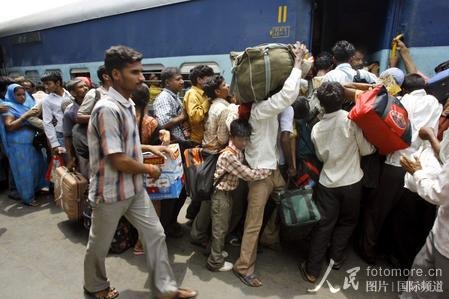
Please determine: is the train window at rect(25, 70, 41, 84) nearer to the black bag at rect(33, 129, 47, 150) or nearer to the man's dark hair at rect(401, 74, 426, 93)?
the black bag at rect(33, 129, 47, 150)

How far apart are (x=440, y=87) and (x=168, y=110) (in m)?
2.26

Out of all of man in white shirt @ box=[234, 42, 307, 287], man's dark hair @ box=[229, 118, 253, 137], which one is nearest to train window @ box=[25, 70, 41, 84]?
man's dark hair @ box=[229, 118, 253, 137]

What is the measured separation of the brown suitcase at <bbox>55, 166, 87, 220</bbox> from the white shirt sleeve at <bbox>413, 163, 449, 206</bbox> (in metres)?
2.74

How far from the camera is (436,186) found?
4.70ft

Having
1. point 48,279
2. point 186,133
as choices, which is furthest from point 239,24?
point 48,279

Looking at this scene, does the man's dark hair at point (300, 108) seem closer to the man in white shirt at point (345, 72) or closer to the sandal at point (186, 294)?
the man in white shirt at point (345, 72)

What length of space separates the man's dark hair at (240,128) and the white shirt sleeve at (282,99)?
0.11 m

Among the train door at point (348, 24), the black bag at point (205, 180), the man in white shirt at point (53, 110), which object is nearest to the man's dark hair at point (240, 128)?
the black bag at point (205, 180)

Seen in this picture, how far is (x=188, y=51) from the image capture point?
4484mm

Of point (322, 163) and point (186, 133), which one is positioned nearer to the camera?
point (322, 163)

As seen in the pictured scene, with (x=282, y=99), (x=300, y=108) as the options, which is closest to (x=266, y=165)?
(x=282, y=99)

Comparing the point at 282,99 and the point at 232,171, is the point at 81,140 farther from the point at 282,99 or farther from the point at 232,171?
the point at 282,99

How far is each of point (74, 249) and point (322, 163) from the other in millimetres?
2379

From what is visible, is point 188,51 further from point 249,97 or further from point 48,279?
point 48,279
